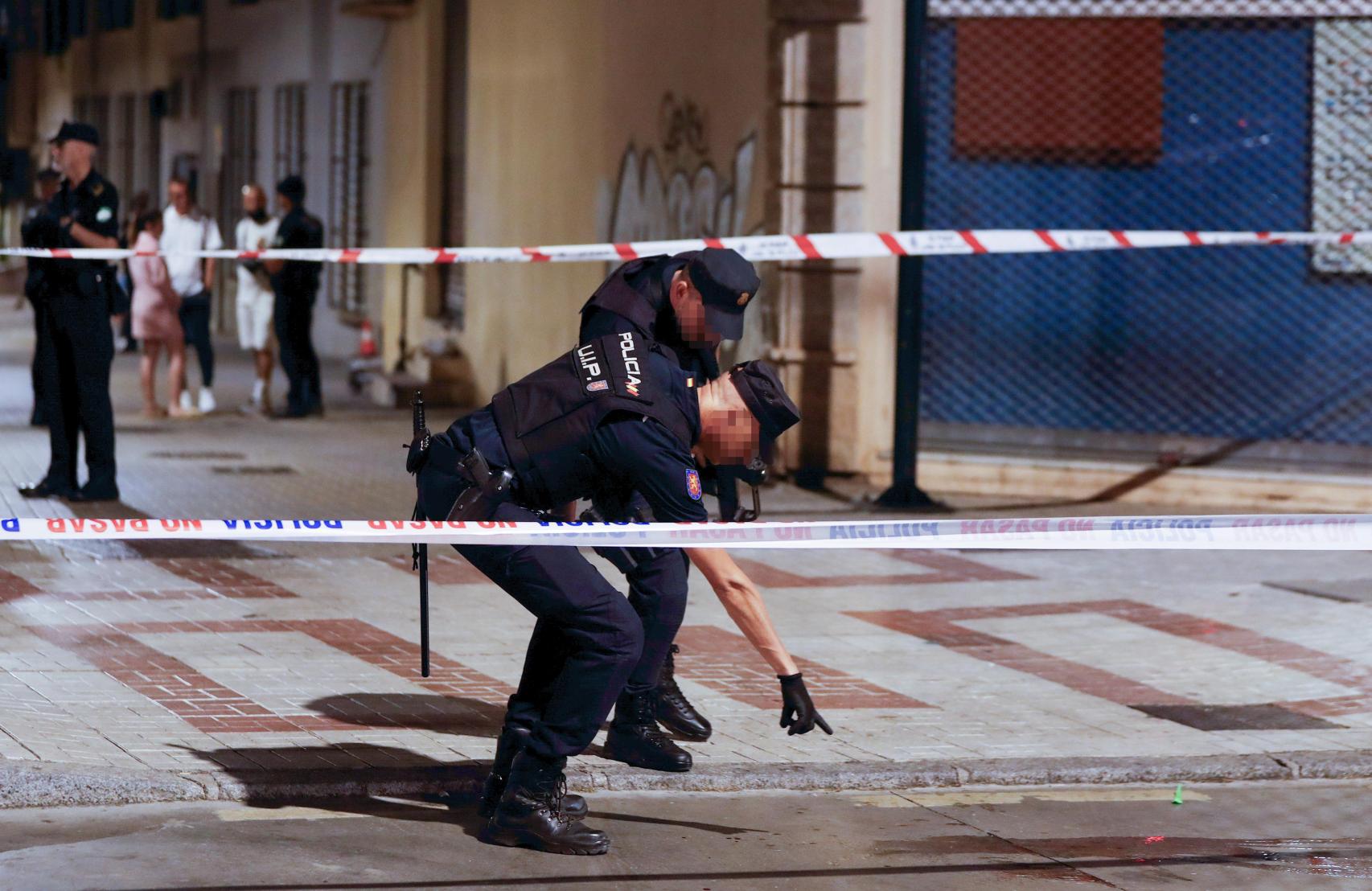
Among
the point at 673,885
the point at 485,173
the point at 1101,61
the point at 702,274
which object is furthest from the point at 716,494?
the point at 485,173

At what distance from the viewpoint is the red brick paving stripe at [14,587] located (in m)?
9.27

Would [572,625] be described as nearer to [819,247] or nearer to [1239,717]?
[1239,717]

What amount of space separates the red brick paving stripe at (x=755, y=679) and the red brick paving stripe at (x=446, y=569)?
1513 mm

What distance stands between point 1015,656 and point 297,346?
33.2ft

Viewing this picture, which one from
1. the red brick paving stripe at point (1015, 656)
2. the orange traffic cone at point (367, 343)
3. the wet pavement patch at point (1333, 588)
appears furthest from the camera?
the orange traffic cone at point (367, 343)

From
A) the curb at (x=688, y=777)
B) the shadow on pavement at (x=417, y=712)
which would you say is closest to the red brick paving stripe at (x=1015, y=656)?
the curb at (x=688, y=777)

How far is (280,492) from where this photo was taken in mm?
12977

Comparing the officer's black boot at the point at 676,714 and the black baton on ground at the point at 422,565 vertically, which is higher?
the black baton on ground at the point at 422,565

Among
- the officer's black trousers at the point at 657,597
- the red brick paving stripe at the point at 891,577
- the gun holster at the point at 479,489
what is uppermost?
the gun holster at the point at 479,489

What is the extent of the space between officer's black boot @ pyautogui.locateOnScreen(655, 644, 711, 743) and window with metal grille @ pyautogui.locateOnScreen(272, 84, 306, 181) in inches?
815

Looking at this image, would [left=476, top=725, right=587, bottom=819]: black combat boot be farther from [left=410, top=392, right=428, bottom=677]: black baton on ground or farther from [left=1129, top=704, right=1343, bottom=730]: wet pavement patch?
[left=1129, top=704, right=1343, bottom=730]: wet pavement patch

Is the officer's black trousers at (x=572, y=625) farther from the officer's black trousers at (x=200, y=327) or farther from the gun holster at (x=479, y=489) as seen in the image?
the officer's black trousers at (x=200, y=327)

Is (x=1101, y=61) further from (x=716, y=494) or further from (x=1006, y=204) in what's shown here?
(x=716, y=494)

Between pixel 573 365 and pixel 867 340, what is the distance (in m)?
7.94
